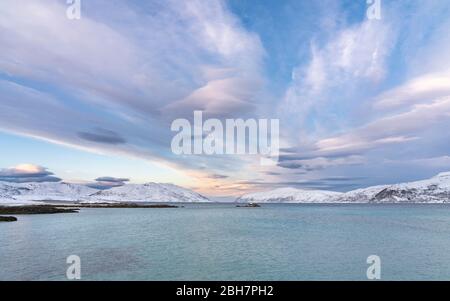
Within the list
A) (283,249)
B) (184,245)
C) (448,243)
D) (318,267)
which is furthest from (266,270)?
(448,243)

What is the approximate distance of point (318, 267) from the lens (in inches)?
1325

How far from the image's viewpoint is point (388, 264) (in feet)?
121
